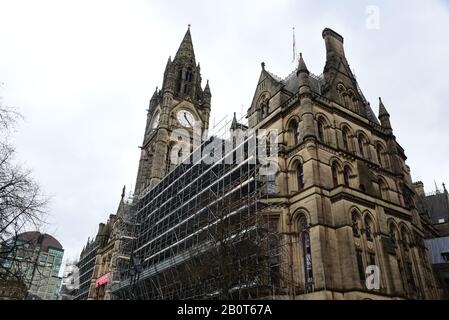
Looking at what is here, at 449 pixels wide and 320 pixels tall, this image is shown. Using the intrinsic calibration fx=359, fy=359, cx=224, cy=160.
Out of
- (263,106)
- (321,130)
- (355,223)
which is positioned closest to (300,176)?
(321,130)

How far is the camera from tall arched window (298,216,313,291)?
20169mm

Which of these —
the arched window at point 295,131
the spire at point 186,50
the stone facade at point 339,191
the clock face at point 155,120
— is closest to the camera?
the stone facade at point 339,191

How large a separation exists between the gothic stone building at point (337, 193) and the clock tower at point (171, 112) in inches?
663

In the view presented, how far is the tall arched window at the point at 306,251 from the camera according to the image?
66.2 feet

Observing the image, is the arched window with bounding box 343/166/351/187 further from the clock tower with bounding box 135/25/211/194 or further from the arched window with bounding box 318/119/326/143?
the clock tower with bounding box 135/25/211/194

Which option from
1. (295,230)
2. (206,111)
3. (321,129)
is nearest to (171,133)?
(206,111)

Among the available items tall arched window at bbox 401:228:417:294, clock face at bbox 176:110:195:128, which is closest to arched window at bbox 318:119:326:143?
tall arched window at bbox 401:228:417:294

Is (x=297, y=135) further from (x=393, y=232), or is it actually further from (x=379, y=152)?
(x=393, y=232)

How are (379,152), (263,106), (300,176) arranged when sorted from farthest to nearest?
(263,106) → (379,152) → (300,176)

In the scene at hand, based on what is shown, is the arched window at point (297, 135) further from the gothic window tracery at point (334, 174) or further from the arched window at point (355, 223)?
the arched window at point (355, 223)

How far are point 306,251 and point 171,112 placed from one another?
36270 millimetres

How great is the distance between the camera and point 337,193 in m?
21.5

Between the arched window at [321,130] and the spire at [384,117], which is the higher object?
the spire at [384,117]

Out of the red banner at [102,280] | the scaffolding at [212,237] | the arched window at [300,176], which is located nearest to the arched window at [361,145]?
the arched window at [300,176]
